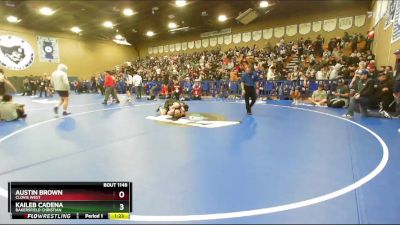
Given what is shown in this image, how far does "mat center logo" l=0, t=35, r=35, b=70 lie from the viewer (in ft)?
64.6

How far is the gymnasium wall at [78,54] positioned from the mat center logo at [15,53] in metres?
0.32

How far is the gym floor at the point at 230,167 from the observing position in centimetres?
225

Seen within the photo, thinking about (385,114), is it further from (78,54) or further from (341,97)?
(78,54)

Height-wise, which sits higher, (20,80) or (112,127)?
(20,80)

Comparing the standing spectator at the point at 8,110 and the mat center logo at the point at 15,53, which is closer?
the standing spectator at the point at 8,110

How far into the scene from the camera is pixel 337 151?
12.8 ft

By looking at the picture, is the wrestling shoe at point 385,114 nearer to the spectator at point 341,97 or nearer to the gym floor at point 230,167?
the gym floor at point 230,167

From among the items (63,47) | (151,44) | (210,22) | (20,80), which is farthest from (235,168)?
(151,44)

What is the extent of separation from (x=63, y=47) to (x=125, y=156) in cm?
2398

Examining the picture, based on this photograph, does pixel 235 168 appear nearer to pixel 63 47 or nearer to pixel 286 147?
pixel 286 147
